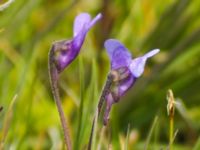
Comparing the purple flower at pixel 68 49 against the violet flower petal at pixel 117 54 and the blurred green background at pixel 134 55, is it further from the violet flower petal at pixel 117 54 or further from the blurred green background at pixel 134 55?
the blurred green background at pixel 134 55

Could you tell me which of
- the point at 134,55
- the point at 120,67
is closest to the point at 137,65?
the point at 120,67

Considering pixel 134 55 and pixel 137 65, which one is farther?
pixel 134 55

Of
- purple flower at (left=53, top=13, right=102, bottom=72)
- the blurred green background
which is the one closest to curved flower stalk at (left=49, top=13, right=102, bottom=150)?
purple flower at (left=53, top=13, right=102, bottom=72)

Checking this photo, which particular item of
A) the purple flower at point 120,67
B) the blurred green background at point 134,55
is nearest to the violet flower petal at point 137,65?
the purple flower at point 120,67

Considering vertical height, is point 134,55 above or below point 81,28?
below

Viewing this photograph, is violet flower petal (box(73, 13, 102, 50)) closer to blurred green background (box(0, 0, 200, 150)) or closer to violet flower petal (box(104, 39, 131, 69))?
violet flower petal (box(104, 39, 131, 69))

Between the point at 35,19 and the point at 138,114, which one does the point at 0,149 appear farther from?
the point at 35,19

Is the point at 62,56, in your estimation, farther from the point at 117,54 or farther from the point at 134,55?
the point at 134,55

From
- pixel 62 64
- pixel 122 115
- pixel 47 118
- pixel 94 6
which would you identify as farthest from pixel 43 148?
pixel 62 64

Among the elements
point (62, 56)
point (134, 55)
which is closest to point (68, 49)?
point (62, 56)
